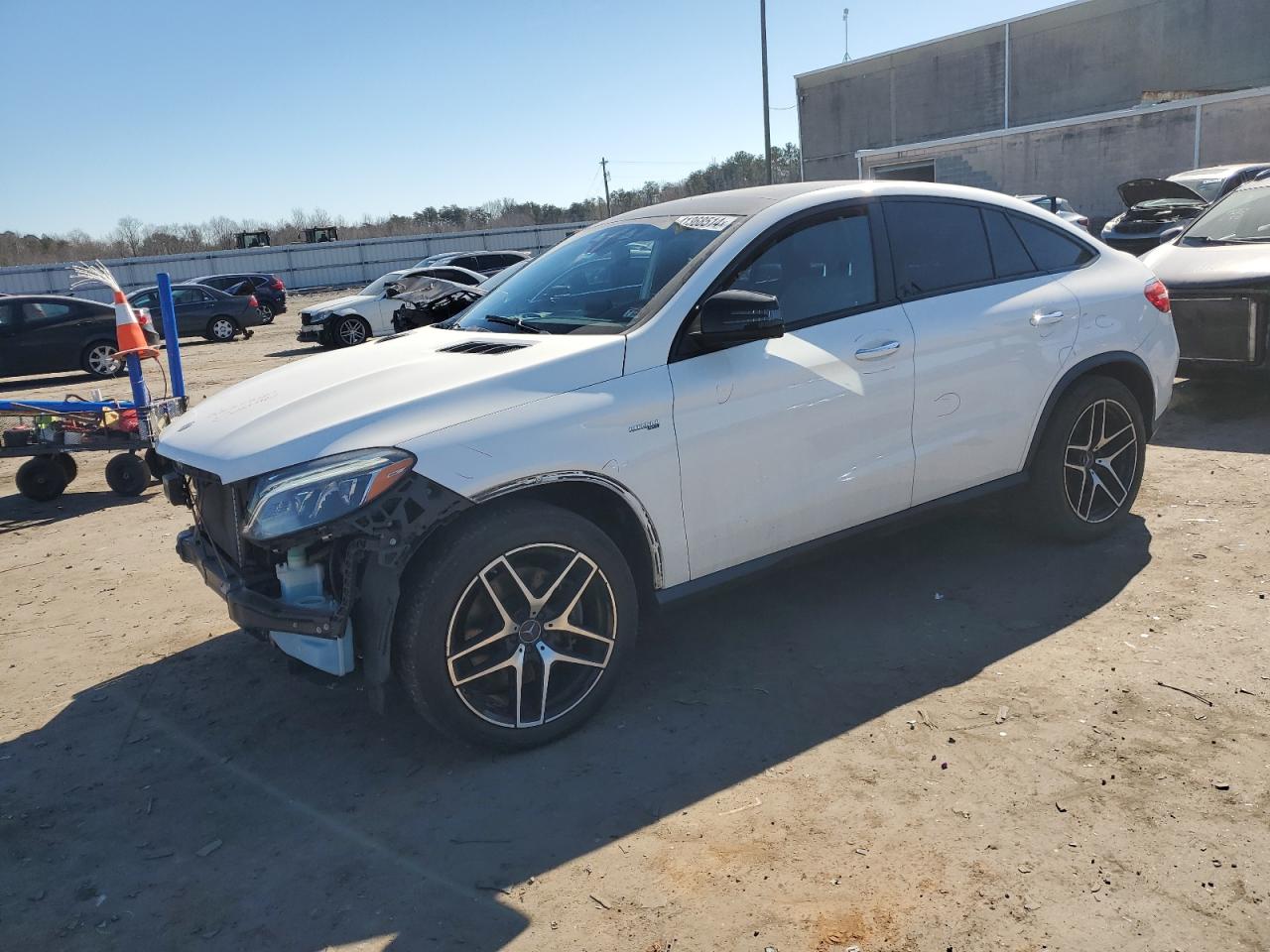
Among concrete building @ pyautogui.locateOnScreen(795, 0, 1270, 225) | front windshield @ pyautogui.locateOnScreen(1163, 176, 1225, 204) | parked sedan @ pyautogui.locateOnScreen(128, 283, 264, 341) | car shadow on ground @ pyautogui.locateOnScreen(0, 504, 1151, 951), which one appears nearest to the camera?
car shadow on ground @ pyautogui.locateOnScreen(0, 504, 1151, 951)

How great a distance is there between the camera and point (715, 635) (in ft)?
14.7

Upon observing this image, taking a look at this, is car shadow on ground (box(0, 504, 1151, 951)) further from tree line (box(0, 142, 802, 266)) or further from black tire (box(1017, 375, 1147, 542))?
tree line (box(0, 142, 802, 266))

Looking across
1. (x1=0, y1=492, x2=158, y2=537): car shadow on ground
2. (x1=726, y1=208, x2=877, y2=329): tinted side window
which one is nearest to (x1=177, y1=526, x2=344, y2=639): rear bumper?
(x1=726, y1=208, x2=877, y2=329): tinted side window

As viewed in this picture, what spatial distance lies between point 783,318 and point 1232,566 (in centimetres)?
262

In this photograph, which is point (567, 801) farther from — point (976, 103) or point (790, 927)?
point (976, 103)

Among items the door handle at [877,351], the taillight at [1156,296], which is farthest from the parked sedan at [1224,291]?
the door handle at [877,351]

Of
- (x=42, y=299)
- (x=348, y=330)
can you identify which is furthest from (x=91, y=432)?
(x=348, y=330)

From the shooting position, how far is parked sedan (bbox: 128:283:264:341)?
2392cm

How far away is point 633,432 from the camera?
140 inches

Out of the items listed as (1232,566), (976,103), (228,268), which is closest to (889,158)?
(976,103)

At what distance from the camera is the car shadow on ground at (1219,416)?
6.95m

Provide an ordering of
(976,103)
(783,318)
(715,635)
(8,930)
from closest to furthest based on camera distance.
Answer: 1. (8,930)
2. (783,318)
3. (715,635)
4. (976,103)

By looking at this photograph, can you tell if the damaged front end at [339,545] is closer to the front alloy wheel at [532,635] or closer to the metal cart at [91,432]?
the front alloy wheel at [532,635]

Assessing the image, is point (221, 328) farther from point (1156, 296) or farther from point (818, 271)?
point (1156, 296)
